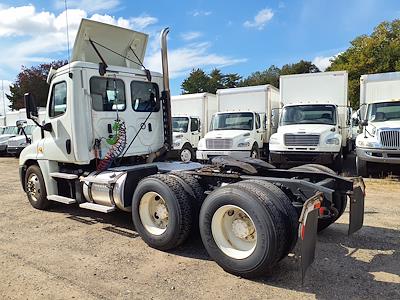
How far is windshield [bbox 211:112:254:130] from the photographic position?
14586 millimetres

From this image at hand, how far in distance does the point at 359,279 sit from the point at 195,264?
1.84m

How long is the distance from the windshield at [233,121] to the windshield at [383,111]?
4.37 meters

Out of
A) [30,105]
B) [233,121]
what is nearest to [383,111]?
[233,121]

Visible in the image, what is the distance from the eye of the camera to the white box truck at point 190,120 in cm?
1636

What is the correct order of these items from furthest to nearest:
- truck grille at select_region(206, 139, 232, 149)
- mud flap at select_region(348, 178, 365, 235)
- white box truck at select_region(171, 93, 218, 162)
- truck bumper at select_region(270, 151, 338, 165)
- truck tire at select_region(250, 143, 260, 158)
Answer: white box truck at select_region(171, 93, 218, 162), truck tire at select_region(250, 143, 260, 158), truck grille at select_region(206, 139, 232, 149), truck bumper at select_region(270, 151, 338, 165), mud flap at select_region(348, 178, 365, 235)

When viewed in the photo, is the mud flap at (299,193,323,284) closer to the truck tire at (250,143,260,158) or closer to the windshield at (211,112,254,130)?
the truck tire at (250,143,260,158)

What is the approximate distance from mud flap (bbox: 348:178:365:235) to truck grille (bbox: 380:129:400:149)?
6659mm

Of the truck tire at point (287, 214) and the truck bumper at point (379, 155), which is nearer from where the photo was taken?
the truck tire at point (287, 214)

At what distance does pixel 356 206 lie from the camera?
455 centimetres

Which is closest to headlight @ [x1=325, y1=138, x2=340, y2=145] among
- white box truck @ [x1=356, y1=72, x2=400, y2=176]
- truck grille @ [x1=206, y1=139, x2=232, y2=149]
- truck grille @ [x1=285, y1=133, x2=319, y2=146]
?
truck grille @ [x1=285, y1=133, x2=319, y2=146]

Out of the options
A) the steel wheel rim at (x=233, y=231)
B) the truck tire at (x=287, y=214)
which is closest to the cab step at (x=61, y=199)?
the steel wheel rim at (x=233, y=231)

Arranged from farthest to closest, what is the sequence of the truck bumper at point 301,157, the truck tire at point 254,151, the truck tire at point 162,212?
the truck tire at point 254,151 → the truck bumper at point 301,157 → the truck tire at point 162,212

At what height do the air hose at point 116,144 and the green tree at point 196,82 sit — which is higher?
the green tree at point 196,82

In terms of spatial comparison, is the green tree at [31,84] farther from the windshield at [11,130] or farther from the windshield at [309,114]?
the windshield at [309,114]
